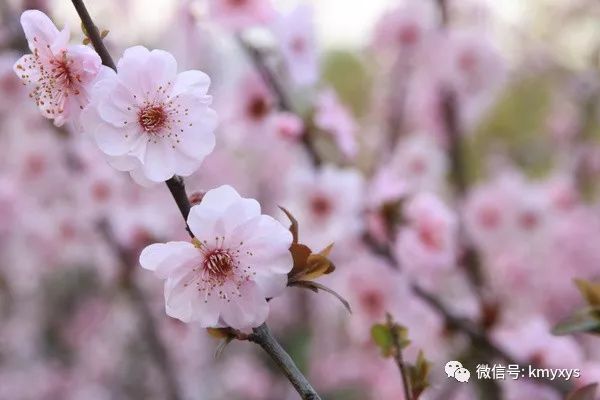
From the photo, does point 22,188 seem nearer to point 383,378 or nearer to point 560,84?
point 383,378

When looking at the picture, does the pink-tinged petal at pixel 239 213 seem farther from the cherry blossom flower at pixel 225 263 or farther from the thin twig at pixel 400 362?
the thin twig at pixel 400 362

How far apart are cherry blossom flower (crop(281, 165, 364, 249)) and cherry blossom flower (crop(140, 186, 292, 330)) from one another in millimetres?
604

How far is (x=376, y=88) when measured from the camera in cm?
233

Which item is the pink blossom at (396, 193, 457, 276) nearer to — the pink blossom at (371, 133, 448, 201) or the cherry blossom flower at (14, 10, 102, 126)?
the pink blossom at (371, 133, 448, 201)

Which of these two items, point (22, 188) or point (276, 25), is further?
point (22, 188)

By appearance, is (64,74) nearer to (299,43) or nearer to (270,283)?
(270,283)

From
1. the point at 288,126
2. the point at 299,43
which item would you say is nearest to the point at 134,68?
the point at 288,126

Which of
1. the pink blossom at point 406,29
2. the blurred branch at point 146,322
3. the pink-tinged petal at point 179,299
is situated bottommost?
the pink-tinged petal at point 179,299

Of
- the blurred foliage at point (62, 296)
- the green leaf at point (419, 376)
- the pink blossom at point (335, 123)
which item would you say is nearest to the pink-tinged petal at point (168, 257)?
the green leaf at point (419, 376)

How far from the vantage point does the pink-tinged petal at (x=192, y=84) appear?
59cm

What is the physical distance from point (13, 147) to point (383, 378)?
41.0 inches

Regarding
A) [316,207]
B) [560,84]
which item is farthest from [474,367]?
[560,84]

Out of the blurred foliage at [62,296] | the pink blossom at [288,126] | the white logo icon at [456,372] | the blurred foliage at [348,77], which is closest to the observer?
the white logo icon at [456,372]

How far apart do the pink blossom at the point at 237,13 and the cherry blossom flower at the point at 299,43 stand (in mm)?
57
